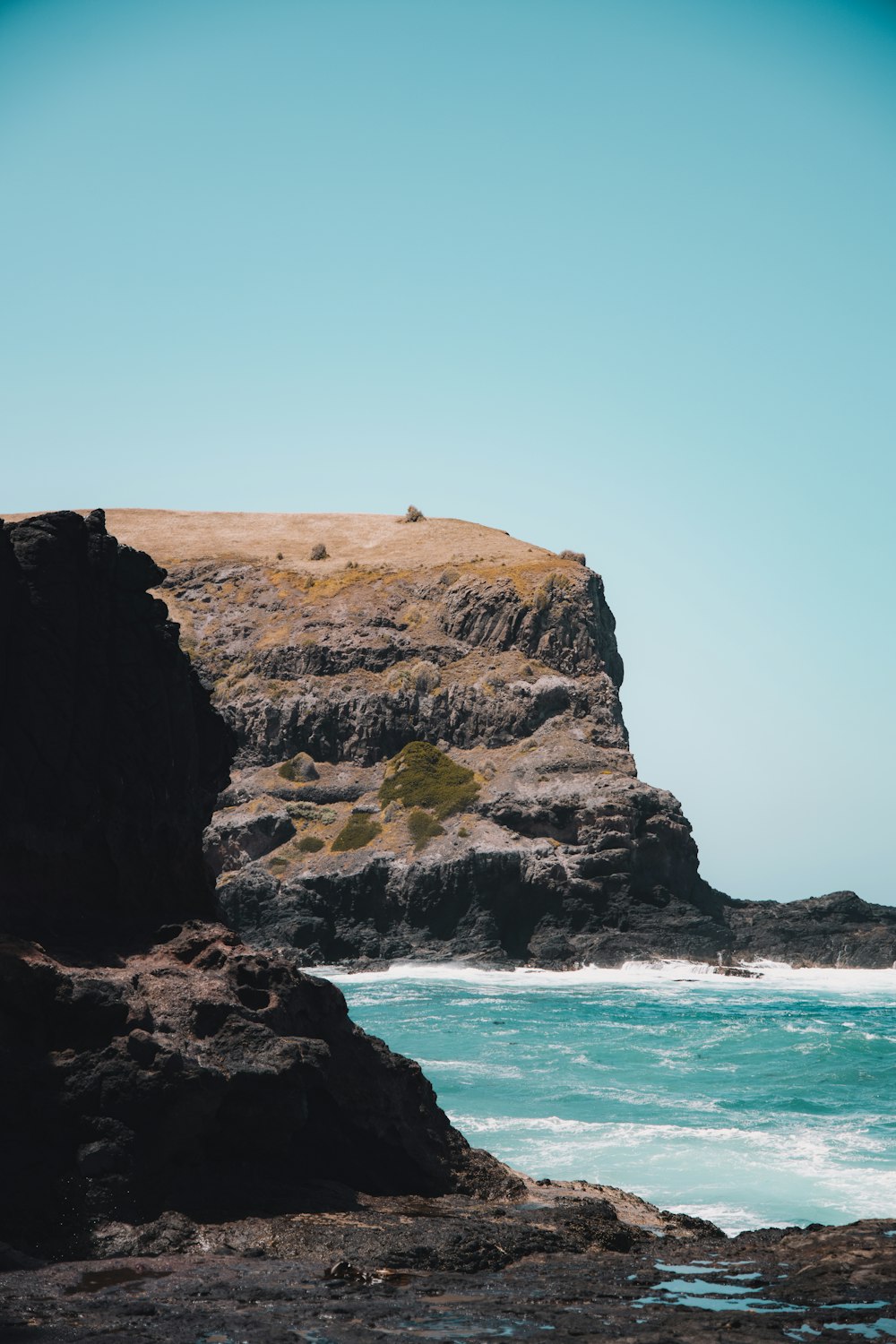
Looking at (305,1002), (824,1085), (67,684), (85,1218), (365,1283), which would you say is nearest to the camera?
(365,1283)

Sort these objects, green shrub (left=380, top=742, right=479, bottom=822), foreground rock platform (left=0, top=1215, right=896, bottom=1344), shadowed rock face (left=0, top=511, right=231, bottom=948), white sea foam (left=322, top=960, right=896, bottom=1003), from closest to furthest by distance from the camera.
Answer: foreground rock platform (left=0, top=1215, right=896, bottom=1344) → shadowed rock face (left=0, top=511, right=231, bottom=948) → white sea foam (left=322, top=960, right=896, bottom=1003) → green shrub (left=380, top=742, right=479, bottom=822)

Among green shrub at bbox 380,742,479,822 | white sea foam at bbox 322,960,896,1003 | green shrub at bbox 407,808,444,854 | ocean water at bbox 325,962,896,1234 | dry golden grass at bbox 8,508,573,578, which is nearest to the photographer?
ocean water at bbox 325,962,896,1234

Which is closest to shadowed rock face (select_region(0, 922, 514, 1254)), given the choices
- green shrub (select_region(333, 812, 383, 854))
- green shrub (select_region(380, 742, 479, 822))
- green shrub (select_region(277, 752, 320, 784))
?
green shrub (select_region(380, 742, 479, 822))

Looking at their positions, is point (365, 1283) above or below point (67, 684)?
below

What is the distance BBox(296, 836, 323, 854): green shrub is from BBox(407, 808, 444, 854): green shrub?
6334mm

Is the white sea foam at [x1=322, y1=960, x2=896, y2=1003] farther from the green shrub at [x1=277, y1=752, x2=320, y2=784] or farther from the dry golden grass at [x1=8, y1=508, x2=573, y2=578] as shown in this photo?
the dry golden grass at [x1=8, y1=508, x2=573, y2=578]

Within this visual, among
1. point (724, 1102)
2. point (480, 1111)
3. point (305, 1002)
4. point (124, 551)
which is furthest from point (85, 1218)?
point (724, 1102)

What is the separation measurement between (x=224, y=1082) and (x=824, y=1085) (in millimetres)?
23131

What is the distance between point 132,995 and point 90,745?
4.25m

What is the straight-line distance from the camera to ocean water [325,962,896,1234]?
871 inches

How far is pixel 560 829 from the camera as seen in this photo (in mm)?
78500

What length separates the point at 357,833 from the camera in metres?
83.7

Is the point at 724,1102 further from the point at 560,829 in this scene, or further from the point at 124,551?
the point at 560,829

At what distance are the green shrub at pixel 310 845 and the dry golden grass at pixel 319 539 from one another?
112 ft
